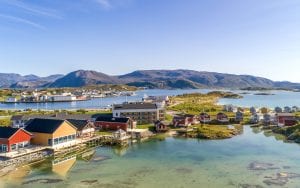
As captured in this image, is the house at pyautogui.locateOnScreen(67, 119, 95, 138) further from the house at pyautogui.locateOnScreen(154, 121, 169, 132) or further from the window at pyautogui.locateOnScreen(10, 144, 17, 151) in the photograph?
the house at pyautogui.locateOnScreen(154, 121, 169, 132)

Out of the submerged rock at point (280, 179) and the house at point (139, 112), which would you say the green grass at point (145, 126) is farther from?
the submerged rock at point (280, 179)

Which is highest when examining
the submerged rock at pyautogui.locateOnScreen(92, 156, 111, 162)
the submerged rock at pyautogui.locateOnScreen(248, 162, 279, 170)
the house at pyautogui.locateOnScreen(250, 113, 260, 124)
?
the house at pyautogui.locateOnScreen(250, 113, 260, 124)

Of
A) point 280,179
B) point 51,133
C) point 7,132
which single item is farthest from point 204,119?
point 7,132

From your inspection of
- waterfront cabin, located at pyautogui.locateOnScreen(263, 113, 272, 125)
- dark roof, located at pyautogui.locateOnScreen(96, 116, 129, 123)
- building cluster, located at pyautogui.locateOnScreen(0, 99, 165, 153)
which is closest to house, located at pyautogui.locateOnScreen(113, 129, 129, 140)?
building cluster, located at pyautogui.locateOnScreen(0, 99, 165, 153)

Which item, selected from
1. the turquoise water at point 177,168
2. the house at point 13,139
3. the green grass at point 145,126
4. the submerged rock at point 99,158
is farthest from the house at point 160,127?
the house at point 13,139

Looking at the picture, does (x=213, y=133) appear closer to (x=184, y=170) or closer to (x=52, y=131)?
(x=184, y=170)
